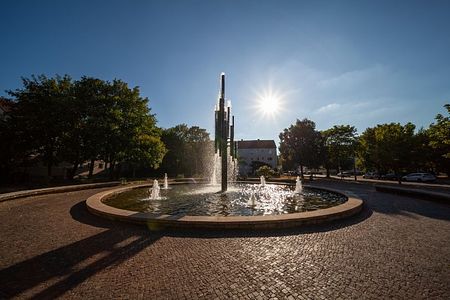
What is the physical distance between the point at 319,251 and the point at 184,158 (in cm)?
4581

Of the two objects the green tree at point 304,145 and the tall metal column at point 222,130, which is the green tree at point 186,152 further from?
the tall metal column at point 222,130

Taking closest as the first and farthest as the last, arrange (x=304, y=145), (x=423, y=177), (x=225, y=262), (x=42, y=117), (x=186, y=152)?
(x=225, y=262), (x=42, y=117), (x=423, y=177), (x=304, y=145), (x=186, y=152)

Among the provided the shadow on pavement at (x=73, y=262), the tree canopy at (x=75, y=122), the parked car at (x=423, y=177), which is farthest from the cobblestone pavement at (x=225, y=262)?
the parked car at (x=423, y=177)

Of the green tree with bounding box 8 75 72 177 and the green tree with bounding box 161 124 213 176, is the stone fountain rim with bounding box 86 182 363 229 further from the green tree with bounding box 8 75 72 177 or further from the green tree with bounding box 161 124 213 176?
the green tree with bounding box 161 124 213 176

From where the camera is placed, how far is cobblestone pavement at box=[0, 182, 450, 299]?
4.13 meters

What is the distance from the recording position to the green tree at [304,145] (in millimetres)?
43500

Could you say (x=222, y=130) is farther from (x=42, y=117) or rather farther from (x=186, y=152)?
(x=186, y=152)

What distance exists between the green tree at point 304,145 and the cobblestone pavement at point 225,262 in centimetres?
3568

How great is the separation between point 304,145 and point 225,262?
40998mm

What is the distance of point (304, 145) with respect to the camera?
4359 cm

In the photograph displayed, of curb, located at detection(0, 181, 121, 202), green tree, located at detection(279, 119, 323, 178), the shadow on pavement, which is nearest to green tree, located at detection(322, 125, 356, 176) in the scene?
green tree, located at detection(279, 119, 323, 178)

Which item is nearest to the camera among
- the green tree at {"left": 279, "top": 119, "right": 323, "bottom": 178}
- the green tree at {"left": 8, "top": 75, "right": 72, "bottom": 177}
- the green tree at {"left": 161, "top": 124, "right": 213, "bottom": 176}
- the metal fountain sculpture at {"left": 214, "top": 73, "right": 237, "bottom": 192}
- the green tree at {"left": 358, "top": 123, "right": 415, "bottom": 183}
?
the metal fountain sculpture at {"left": 214, "top": 73, "right": 237, "bottom": 192}

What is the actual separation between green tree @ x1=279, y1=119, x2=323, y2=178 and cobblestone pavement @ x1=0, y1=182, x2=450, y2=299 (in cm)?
3568

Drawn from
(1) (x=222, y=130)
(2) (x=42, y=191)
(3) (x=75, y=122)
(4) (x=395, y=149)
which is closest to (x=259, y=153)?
(4) (x=395, y=149)
